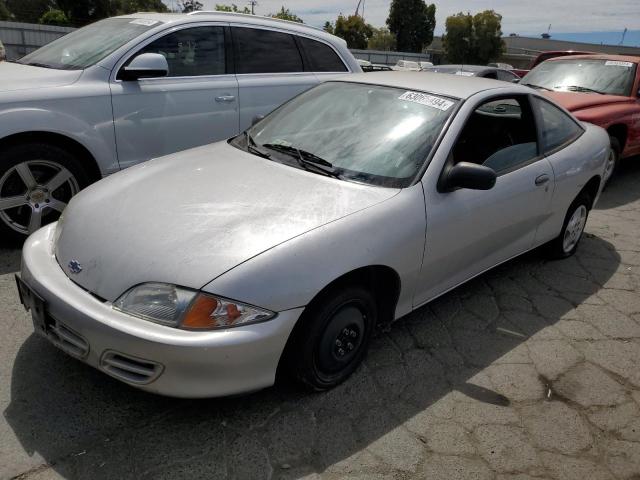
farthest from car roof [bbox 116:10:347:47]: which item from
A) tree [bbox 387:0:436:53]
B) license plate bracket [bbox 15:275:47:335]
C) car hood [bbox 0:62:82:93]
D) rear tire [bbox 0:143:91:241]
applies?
tree [bbox 387:0:436:53]

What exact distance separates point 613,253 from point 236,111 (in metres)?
3.56

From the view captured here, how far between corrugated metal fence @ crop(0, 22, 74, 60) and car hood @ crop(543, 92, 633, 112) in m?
13.7

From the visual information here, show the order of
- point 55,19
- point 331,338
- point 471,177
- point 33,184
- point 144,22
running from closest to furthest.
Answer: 1. point 331,338
2. point 471,177
3. point 33,184
4. point 144,22
5. point 55,19

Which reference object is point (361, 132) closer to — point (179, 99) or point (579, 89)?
point (179, 99)

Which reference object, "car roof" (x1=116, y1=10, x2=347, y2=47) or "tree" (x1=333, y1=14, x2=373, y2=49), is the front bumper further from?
"tree" (x1=333, y1=14, x2=373, y2=49)

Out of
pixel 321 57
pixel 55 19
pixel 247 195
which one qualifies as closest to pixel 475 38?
pixel 55 19

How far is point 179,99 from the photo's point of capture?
4508 millimetres

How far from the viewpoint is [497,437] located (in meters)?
2.54

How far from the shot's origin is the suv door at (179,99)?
428 cm

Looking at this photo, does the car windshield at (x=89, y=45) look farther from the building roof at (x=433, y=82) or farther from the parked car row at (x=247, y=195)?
the building roof at (x=433, y=82)

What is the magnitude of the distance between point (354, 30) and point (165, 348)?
51.4m

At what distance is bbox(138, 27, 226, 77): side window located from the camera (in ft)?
14.8

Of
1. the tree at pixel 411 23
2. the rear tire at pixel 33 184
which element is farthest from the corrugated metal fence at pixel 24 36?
the tree at pixel 411 23

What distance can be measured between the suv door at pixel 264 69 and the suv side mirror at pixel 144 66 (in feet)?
2.69
